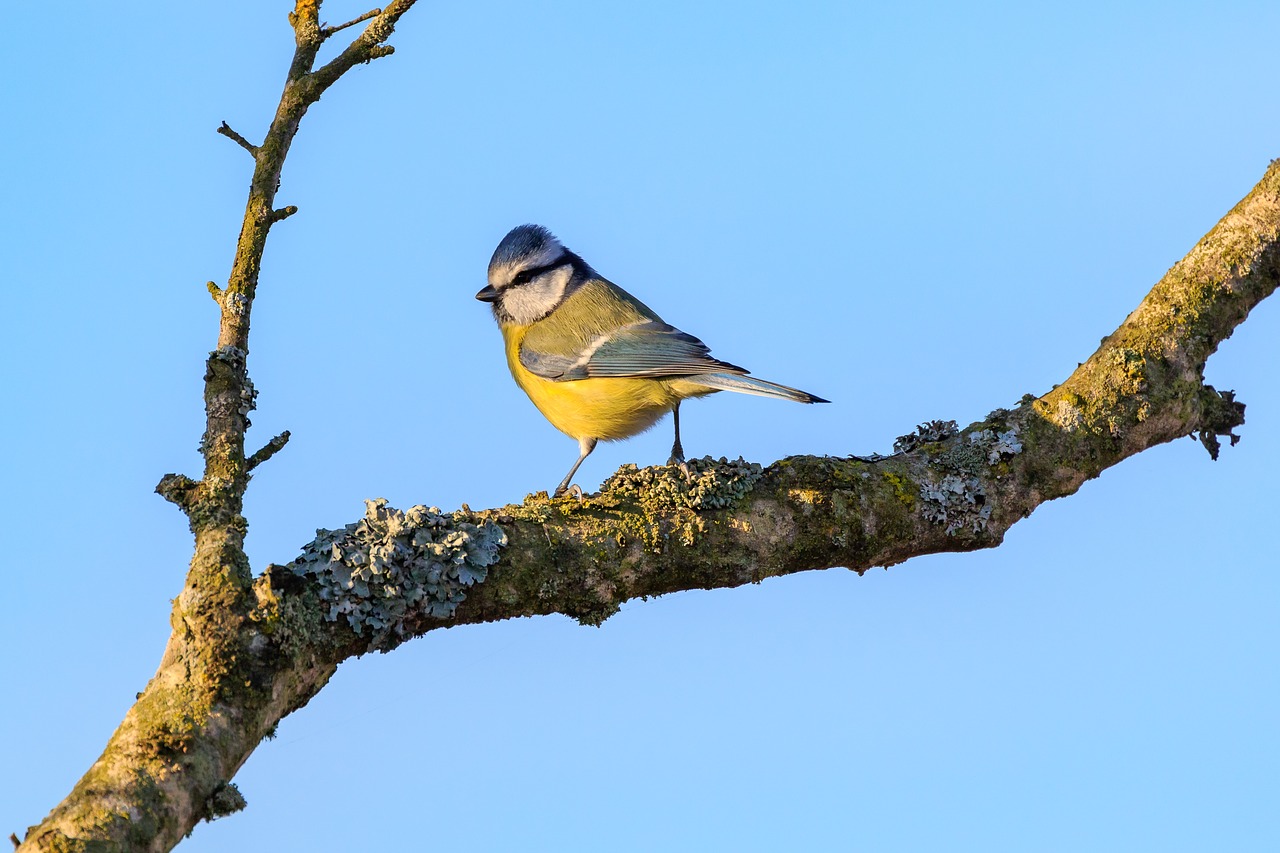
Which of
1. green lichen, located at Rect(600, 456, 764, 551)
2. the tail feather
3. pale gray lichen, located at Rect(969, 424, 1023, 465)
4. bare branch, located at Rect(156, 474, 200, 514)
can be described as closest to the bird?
the tail feather

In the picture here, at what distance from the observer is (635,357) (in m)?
5.31

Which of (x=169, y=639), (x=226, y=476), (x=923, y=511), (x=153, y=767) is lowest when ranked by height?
(x=153, y=767)

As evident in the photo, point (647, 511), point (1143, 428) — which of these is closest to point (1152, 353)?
point (1143, 428)

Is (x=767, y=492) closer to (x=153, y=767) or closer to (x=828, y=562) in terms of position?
(x=828, y=562)

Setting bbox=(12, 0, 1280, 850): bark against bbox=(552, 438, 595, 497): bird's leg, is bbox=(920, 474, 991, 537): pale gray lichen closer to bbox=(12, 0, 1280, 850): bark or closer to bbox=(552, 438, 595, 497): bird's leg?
bbox=(12, 0, 1280, 850): bark

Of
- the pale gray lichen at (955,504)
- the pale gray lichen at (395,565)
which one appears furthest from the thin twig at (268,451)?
the pale gray lichen at (955,504)

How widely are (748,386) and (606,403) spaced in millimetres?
867

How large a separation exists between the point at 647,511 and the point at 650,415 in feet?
5.59

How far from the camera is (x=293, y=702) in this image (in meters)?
3.09

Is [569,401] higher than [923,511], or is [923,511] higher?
[569,401]

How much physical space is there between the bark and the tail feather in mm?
445

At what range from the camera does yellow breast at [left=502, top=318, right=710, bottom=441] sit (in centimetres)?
516

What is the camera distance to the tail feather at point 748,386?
4414mm

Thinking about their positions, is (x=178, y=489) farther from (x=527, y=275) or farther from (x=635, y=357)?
(x=527, y=275)
